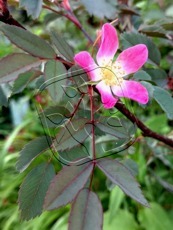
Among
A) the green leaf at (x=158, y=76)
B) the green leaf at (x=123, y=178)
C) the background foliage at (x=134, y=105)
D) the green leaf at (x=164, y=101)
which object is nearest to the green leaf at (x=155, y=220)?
the background foliage at (x=134, y=105)

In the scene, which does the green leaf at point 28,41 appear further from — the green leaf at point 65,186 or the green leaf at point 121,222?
the green leaf at point 121,222

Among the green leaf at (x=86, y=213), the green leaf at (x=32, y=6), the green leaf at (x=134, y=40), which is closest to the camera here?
the green leaf at (x=86, y=213)

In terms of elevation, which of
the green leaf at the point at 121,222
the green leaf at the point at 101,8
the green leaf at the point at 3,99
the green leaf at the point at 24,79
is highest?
the green leaf at the point at 101,8

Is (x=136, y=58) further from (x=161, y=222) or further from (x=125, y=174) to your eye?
(x=161, y=222)

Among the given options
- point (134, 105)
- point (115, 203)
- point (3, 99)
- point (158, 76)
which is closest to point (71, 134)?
point (3, 99)

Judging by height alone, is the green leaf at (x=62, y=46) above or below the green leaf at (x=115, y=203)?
above

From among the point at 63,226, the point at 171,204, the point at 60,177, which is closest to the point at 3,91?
the point at 60,177

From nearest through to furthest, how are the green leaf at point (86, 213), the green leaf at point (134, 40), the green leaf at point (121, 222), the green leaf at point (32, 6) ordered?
1. the green leaf at point (86, 213)
2. the green leaf at point (32, 6)
3. the green leaf at point (134, 40)
4. the green leaf at point (121, 222)
